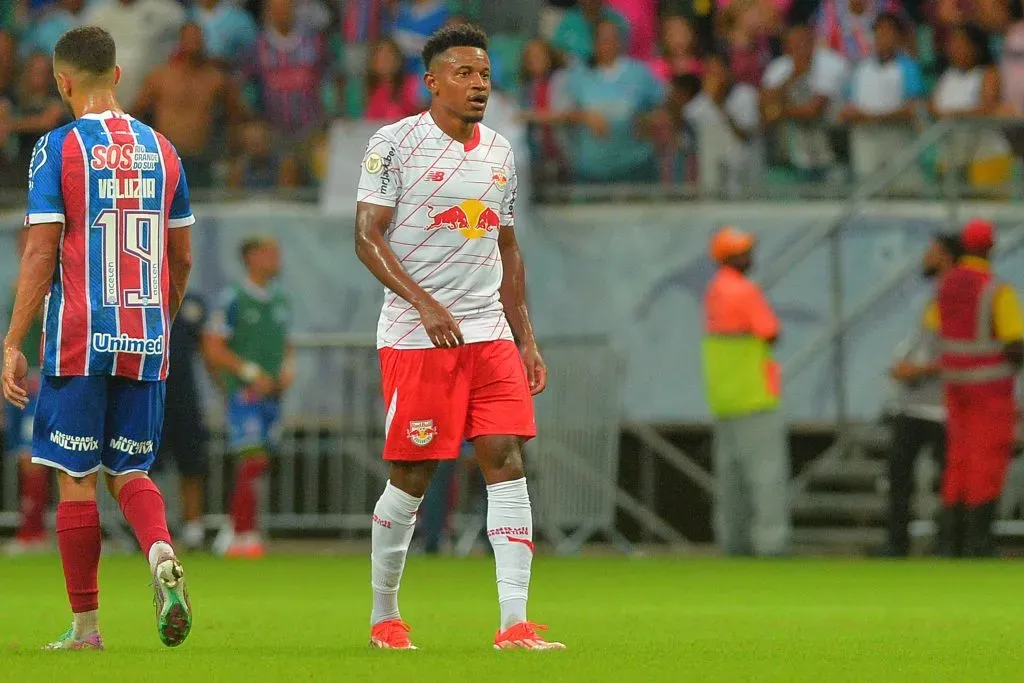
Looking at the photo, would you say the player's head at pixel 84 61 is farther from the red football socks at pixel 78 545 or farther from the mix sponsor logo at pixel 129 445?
the red football socks at pixel 78 545

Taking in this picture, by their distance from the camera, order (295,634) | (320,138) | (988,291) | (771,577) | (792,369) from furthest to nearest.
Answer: (320,138)
(792,369)
(988,291)
(771,577)
(295,634)

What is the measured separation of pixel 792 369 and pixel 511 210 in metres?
9.68

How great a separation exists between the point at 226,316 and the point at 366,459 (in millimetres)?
2007

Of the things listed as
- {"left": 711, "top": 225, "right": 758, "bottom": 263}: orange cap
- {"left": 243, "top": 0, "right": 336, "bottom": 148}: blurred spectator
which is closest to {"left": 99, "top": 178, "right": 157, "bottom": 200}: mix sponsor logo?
{"left": 711, "top": 225, "right": 758, "bottom": 263}: orange cap

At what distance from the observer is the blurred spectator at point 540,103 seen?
722 inches

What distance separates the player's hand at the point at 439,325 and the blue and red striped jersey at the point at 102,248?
97 centimetres

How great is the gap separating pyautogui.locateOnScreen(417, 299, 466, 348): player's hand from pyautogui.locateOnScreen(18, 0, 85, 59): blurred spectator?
545 inches

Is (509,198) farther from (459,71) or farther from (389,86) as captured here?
(389,86)

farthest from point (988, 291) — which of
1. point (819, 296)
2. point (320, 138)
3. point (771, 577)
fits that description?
point (320, 138)

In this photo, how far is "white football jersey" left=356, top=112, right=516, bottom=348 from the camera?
799 centimetres

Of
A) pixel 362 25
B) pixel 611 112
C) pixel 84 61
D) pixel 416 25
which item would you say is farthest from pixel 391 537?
pixel 362 25

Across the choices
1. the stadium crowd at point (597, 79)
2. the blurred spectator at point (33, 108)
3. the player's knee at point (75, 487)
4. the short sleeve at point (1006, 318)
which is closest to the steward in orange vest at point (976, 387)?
the short sleeve at point (1006, 318)

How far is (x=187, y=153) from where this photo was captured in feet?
63.4

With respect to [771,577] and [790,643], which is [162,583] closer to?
[790,643]
